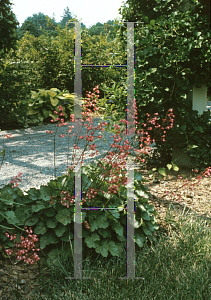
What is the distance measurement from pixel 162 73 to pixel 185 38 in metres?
0.44

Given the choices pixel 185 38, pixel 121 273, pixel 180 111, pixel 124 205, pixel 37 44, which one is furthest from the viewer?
pixel 37 44

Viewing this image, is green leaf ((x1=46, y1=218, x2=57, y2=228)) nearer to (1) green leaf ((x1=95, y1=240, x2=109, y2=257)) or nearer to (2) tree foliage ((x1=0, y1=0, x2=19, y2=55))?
(1) green leaf ((x1=95, y1=240, x2=109, y2=257))

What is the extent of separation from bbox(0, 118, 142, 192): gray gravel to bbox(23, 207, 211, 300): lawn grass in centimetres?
114

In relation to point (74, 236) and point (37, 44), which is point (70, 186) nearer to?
point (74, 236)

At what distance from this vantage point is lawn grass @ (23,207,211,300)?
1624mm

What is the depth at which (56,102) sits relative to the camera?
6.75 meters

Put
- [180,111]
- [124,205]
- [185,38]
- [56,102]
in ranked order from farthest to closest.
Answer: [56,102] → [180,111] → [185,38] → [124,205]

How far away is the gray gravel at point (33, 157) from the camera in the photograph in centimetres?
357

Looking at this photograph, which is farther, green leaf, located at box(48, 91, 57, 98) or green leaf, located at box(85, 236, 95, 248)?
green leaf, located at box(48, 91, 57, 98)

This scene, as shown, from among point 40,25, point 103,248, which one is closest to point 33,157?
point 103,248

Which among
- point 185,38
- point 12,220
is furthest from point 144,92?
point 12,220

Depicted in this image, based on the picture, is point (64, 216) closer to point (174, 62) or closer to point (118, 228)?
point (118, 228)

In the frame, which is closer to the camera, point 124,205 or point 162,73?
point 124,205

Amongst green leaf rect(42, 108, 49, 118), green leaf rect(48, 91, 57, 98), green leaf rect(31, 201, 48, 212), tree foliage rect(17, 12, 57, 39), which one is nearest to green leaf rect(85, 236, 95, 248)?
Result: green leaf rect(31, 201, 48, 212)
